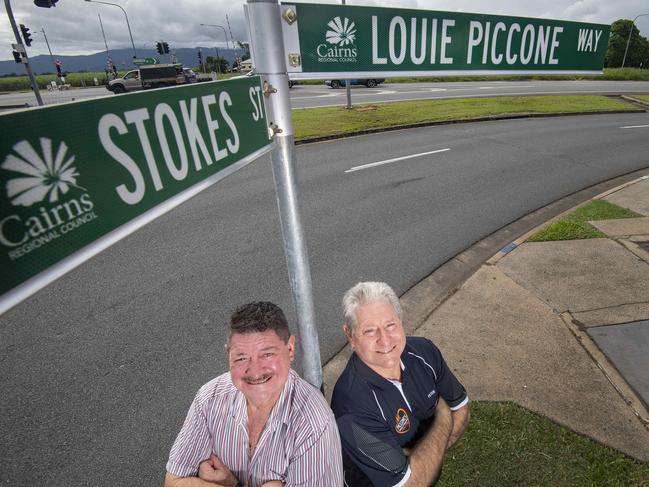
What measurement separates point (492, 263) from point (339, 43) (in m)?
4.34

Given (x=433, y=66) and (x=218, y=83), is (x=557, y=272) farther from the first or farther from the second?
(x=218, y=83)

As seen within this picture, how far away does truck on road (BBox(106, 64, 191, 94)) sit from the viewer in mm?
28266

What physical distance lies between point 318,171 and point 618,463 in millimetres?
7863

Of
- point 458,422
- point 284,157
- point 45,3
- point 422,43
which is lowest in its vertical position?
point 458,422

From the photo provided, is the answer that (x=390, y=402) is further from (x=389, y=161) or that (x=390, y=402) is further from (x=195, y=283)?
(x=389, y=161)

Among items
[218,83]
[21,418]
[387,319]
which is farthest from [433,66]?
[21,418]

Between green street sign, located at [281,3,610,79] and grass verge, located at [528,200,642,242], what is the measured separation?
3.97 metres

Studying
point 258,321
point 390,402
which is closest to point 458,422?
point 390,402

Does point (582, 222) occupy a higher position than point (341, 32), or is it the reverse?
point (341, 32)

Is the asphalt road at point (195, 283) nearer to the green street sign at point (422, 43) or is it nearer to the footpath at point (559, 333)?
the footpath at point (559, 333)

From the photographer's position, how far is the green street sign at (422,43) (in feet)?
4.35

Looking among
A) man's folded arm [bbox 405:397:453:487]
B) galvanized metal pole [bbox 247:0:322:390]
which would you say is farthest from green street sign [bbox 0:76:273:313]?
man's folded arm [bbox 405:397:453:487]

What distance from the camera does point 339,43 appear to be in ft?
4.59

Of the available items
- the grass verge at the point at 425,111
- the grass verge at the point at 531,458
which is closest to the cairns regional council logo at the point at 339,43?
the grass verge at the point at 531,458
